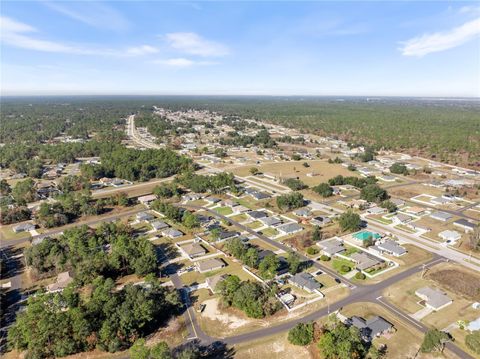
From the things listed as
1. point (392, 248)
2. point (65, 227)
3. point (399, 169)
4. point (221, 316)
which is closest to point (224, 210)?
point (65, 227)

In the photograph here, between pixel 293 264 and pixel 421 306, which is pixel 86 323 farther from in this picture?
pixel 421 306

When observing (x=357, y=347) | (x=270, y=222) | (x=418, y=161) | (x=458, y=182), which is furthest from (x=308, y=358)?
(x=418, y=161)

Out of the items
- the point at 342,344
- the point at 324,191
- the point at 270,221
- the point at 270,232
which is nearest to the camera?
the point at 342,344

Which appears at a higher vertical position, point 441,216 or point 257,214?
point 441,216

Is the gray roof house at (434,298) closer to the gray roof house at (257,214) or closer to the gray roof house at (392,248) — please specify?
the gray roof house at (392,248)

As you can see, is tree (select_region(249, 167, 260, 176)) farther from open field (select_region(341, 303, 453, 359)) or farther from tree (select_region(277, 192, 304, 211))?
open field (select_region(341, 303, 453, 359))

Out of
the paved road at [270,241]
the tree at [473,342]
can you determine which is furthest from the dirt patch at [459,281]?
the paved road at [270,241]
